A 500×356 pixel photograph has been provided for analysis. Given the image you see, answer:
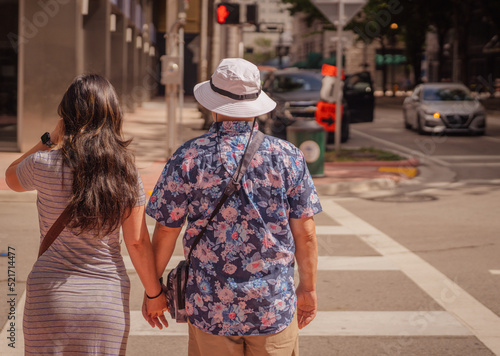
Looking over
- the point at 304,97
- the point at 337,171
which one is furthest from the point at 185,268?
the point at 304,97

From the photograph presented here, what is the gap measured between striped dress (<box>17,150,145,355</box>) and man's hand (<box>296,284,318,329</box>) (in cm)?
73

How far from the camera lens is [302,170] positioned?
302cm

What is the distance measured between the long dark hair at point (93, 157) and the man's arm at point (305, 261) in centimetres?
71

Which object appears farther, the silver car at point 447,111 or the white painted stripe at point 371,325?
the silver car at point 447,111

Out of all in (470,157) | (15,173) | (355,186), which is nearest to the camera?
(15,173)

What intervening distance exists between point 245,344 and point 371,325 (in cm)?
259

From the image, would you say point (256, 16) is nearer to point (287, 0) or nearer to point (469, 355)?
point (469, 355)

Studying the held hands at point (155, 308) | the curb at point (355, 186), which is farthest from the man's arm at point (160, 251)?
the curb at point (355, 186)

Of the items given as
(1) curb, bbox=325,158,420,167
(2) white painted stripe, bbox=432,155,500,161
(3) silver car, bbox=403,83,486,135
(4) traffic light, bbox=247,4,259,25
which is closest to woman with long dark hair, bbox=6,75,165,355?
(1) curb, bbox=325,158,420,167

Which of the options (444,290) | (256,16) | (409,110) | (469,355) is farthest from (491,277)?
(409,110)

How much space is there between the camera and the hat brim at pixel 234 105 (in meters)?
2.97

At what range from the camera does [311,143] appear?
506 inches

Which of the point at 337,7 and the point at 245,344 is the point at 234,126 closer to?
the point at 245,344

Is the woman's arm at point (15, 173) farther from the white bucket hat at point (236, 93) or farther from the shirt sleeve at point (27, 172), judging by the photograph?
the white bucket hat at point (236, 93)
